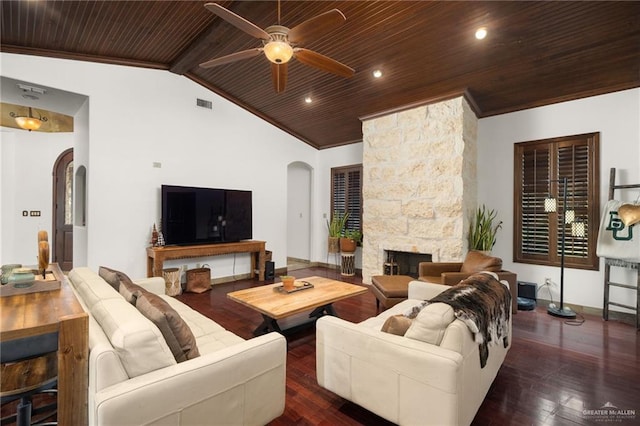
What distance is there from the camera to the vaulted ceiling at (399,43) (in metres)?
3.08

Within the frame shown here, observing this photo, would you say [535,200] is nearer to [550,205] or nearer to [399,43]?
[550,205]

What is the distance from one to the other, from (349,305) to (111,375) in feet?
10.9

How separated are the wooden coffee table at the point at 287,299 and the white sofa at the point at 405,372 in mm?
638

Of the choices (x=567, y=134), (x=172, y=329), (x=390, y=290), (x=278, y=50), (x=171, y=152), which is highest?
(x=278, y=50)

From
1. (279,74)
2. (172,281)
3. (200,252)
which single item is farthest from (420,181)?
(172,281)

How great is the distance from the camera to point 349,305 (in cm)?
423

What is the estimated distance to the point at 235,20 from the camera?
7.57 feet

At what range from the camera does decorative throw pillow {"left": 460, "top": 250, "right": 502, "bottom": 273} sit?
3461mm

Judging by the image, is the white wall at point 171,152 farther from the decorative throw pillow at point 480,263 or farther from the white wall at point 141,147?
the decorative throw pillow at point 480,263

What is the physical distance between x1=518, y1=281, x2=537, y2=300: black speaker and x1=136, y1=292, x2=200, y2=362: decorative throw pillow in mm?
4489

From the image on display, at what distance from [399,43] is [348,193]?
3523 millimetres

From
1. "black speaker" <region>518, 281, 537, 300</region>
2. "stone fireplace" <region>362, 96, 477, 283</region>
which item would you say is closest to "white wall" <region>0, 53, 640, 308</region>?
"black speaker" <region>518, 281, 537, 300</region>

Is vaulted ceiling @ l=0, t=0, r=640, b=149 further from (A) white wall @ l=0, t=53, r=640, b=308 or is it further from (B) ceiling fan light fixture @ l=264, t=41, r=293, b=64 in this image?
(B) ceiling fan light fixture @ l=264, t=41, r=293, b=64

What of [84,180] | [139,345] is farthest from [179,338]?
[84,180]
